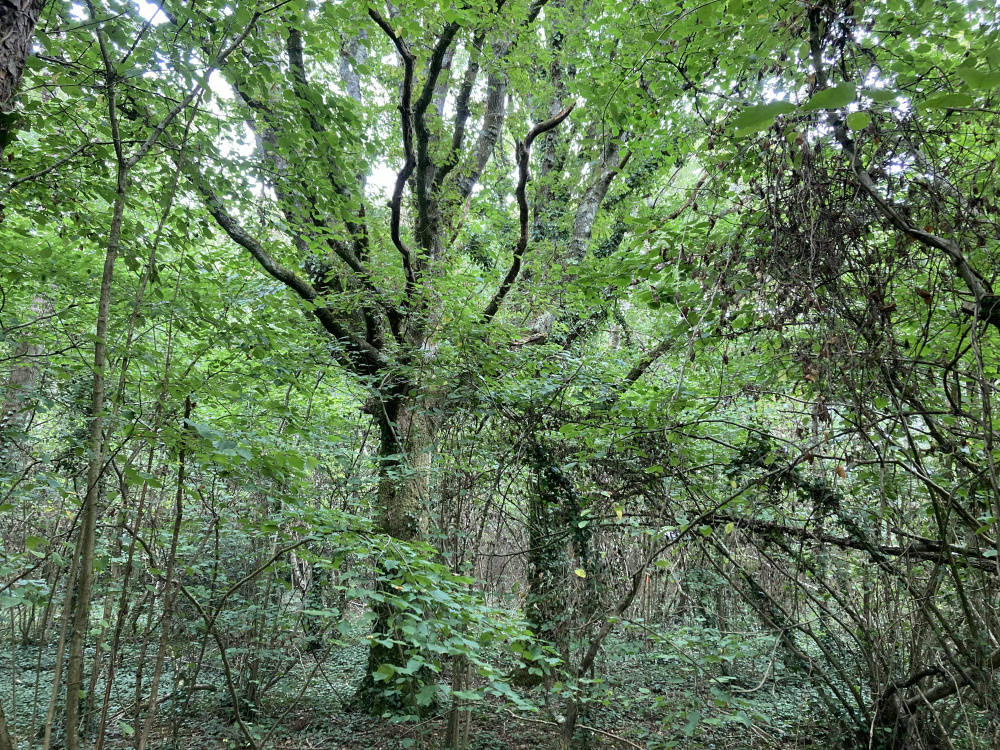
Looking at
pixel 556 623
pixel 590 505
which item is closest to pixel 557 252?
pixel 590 505

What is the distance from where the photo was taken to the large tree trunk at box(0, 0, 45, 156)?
1.75 metres

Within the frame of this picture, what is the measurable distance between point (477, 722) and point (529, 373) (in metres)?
3.75

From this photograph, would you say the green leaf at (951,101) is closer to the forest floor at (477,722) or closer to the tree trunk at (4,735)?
the tree trunk at (4,735)

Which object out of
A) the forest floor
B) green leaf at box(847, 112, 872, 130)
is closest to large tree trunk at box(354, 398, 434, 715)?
the forest floor

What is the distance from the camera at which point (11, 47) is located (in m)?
1.78

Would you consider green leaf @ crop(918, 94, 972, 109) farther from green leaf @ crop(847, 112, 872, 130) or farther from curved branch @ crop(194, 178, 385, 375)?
curved branch @ crop(194, 178, 385, 375)

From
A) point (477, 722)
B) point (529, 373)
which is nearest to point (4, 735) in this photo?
point (529, 373)

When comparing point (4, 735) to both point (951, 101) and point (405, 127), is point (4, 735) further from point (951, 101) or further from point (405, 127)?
point (405, 127)

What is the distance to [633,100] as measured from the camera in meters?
4.13

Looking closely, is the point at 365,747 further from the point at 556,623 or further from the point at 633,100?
the point at 633,100

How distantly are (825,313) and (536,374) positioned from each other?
2.91m

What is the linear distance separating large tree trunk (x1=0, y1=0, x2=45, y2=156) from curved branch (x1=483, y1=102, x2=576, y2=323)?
3.01 metres

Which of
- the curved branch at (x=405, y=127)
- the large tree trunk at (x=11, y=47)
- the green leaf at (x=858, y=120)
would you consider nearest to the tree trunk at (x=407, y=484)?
the curved branch at (x=405, y=127)

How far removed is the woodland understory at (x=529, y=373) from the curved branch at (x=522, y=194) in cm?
4
